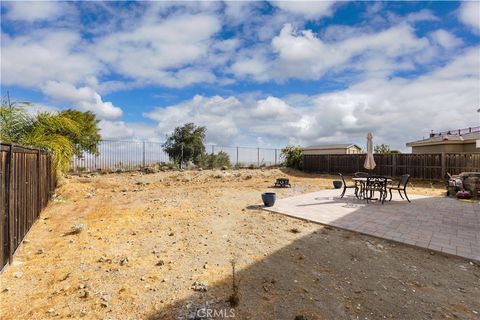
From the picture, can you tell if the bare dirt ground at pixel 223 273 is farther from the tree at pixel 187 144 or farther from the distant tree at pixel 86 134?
the tree at pixel 187 144

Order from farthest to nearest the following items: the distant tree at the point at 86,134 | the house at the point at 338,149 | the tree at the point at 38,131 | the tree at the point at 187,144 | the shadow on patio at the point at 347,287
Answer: the house at the point at 338,149
the tree at the point at 187,144
the distant tree at the point at 86,134
the tree at the point at 38,131
the shadow on patio at the point at 347,287

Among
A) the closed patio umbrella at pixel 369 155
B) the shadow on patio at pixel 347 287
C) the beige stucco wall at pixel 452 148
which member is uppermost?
the beige stucco wall at pixel 452 148

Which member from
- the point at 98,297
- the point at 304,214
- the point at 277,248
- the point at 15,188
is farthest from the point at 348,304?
the point at 15,188

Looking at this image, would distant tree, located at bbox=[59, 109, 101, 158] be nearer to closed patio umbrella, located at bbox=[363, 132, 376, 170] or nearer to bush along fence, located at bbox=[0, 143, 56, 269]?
bush along fence, located at bbox=[0, 143, 56, 269]

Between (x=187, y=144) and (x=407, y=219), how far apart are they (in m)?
15.4

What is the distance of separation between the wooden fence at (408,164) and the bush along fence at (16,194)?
16.8m

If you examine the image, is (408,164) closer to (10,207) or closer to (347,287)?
(347,287)

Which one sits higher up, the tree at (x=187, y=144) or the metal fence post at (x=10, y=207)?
the tree at (x=187, y=144)

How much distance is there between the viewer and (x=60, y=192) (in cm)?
766

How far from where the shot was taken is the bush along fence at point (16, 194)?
2.94 metres

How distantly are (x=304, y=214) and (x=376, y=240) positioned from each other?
5.96ft

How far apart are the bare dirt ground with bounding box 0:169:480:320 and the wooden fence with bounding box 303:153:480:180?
12403 millimetres

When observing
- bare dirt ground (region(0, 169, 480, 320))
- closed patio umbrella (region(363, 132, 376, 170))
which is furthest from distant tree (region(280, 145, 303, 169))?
bare dirt ground (region(0, 169, 480, 320))

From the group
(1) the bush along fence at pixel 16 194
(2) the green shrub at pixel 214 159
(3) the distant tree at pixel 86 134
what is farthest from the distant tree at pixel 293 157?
(1) the bush along fence at pixel 16 194
